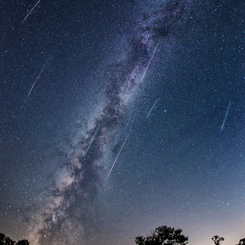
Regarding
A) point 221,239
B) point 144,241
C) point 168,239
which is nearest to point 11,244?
point 144,241

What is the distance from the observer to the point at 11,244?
867 inches

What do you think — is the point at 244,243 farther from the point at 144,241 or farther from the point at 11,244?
the point at 11,244

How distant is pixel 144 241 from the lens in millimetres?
17984

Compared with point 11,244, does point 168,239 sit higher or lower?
higher

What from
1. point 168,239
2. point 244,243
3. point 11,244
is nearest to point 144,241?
point 168,239

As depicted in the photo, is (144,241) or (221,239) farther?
(221,239)

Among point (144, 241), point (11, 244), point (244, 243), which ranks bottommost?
point (11, 244)

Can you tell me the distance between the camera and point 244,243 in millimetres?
18531

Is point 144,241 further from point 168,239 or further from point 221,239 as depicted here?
point 221,239

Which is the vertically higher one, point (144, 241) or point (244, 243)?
point (244, 243)

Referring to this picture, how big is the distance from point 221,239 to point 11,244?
31020 mm

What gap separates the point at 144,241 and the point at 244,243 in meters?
12.5

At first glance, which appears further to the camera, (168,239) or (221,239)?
(221,239)

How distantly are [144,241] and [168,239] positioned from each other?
285 cm
